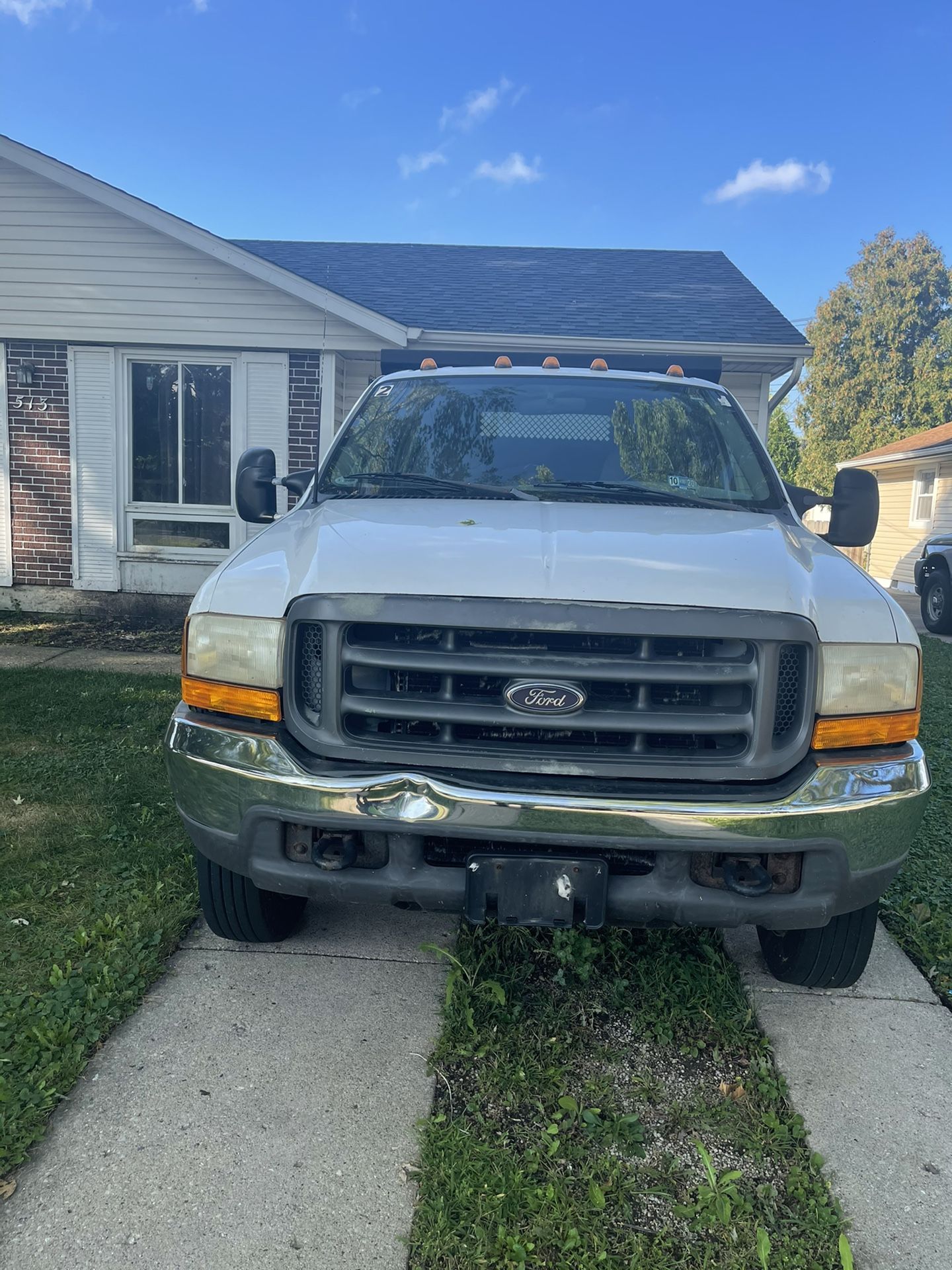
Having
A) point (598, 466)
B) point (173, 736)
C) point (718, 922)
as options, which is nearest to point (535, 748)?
point (718, 922)

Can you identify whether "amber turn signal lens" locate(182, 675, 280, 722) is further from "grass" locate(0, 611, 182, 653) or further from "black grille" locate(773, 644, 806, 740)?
"grass" locate(0, 611, 182, 653)

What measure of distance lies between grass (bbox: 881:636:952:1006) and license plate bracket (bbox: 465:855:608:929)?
1438 mm

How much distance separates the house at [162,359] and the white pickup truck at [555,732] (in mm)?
7465

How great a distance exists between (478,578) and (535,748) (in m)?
0.45

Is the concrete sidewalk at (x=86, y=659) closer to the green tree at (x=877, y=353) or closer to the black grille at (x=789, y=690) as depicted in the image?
the black grille at (x=789, y=690)

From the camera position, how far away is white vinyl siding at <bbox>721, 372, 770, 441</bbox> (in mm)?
10477

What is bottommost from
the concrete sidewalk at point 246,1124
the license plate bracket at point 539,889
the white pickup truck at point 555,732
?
the concrete sidewalk at point 246,1124

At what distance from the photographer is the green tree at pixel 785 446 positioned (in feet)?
145

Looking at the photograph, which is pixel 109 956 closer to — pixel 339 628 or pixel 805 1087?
pixel 339 628

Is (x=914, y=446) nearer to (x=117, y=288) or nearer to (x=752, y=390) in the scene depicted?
(x=752, y=390)

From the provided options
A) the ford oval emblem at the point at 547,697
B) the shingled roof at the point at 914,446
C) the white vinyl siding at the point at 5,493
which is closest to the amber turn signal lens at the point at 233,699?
the ford oval emblem at the point at 547,697

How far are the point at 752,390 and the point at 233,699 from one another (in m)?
9.45

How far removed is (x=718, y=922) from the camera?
232 centimetres

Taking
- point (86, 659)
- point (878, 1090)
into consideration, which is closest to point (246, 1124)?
point (878, 1090)
